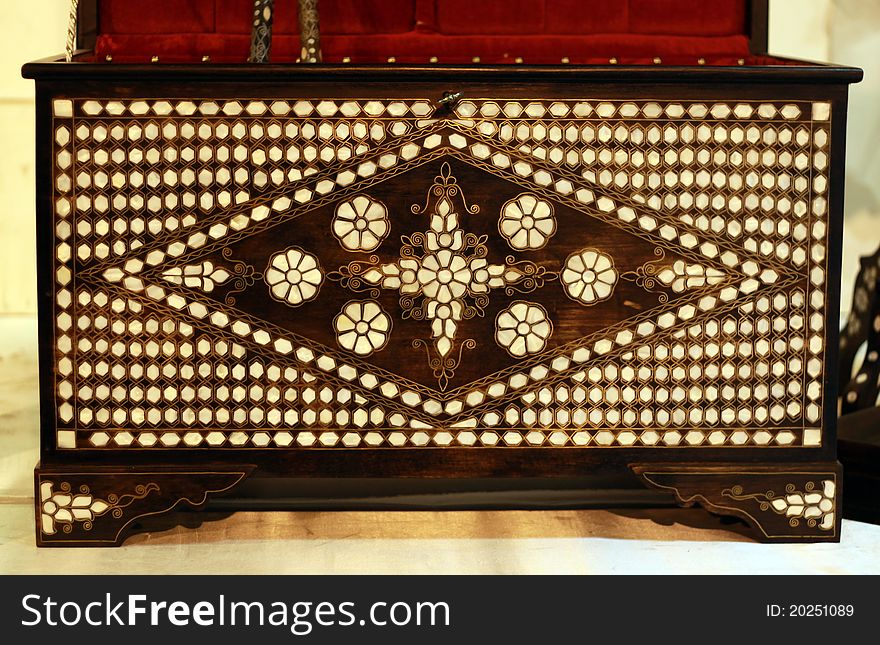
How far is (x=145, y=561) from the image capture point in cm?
210

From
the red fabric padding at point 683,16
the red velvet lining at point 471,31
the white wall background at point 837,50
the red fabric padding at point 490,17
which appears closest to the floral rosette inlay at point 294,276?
the red velvet lining at point 471,31

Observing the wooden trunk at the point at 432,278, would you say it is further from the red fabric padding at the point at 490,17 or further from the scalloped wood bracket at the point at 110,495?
the red fabric padding at the point at 490,17

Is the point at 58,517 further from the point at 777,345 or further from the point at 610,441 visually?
the point at 777,345

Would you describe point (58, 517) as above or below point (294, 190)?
below

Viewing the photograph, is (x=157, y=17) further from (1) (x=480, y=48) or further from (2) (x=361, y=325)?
(2) (x=361, y=325)

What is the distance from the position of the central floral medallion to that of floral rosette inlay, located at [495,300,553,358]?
0.12ft

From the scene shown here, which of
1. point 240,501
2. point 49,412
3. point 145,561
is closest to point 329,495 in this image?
point 240,501

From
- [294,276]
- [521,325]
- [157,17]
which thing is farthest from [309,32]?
[521,325]

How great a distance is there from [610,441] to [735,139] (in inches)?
25.5

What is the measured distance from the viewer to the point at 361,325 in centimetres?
212

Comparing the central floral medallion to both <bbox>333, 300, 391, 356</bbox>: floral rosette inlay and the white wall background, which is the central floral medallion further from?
the white wall background

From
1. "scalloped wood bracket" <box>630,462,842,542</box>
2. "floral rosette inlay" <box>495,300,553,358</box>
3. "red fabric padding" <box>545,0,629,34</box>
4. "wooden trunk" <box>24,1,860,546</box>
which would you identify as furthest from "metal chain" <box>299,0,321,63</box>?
"scalloped wood bracket" <box>630,462,842,542</box>

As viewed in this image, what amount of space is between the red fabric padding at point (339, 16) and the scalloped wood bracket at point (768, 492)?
4.12ft
